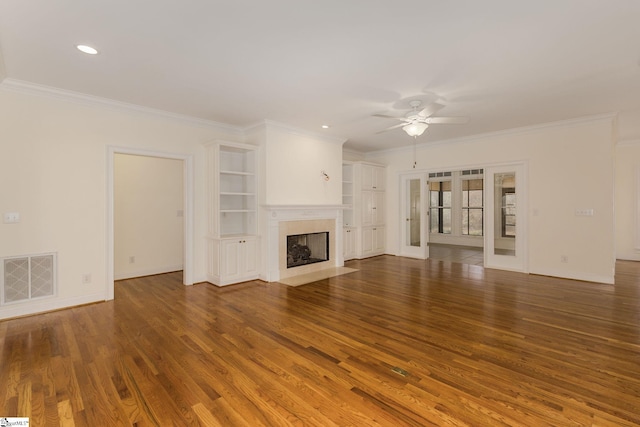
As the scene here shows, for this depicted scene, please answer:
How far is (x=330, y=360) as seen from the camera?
8.61 feet

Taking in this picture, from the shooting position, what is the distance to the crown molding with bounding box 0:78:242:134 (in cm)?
366

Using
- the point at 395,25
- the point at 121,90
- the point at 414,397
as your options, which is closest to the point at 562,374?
the point at 414,397

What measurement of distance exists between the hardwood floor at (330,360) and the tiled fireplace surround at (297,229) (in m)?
0.99

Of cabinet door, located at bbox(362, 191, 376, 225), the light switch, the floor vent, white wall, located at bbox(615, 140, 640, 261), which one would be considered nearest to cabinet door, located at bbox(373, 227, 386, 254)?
cabinet door, located at bbox(362, 191, 376, 225)

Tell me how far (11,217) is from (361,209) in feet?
20.1

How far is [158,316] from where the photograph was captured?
367 cm

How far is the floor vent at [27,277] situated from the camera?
11.9 feet

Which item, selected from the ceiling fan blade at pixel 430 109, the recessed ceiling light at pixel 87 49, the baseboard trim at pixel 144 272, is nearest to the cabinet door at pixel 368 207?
the ceiling fan blade at pixel 430 109

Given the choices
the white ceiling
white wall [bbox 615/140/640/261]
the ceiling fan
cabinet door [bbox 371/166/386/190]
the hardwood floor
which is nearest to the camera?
the hardwood floor

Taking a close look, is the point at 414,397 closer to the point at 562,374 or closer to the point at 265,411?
the point at 265,411

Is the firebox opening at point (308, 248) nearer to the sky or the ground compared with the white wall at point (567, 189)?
nearer to the ground

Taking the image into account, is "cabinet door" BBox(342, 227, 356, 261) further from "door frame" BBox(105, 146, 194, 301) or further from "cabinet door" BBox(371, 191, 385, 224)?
"door frame" BBox(105, 146, 194, 301)

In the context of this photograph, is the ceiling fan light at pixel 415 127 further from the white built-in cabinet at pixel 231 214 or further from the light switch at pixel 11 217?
the light switch at pixel 11 217

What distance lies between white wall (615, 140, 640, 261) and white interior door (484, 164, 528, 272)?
11.5ft
